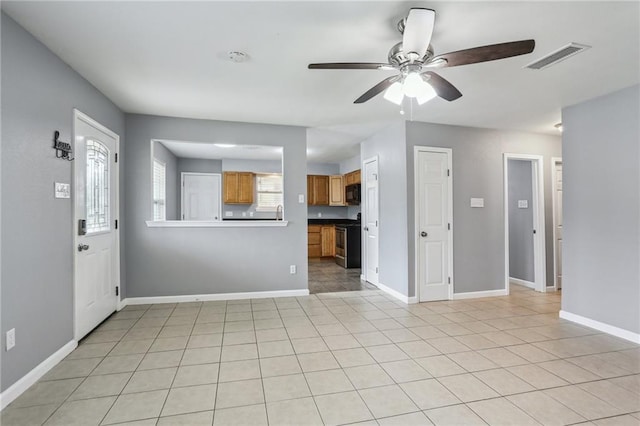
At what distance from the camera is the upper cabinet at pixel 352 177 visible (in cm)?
710

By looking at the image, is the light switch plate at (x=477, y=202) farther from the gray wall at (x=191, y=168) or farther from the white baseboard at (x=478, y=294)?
the gray wall at (x=191, y=168)

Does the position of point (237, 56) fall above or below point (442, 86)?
above

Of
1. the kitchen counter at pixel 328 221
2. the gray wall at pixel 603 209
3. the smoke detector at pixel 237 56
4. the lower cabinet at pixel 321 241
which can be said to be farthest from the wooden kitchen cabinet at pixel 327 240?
the smoke detector at pixel 237 56

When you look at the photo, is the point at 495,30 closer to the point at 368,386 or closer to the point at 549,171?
the point at 368,386

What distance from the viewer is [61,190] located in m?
2.59

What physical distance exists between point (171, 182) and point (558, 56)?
6762mm

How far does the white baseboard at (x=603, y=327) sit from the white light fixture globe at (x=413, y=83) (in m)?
3.20

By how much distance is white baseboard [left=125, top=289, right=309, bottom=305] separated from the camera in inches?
161

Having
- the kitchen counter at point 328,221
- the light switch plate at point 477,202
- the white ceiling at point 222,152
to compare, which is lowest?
the kitchen counter at point 328,221

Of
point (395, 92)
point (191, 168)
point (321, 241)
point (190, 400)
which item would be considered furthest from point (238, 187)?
point (190, 400)

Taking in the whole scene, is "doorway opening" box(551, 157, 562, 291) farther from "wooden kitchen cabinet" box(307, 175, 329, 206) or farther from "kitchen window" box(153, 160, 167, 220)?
"kitchen window" box(153, 160, 167, 220)

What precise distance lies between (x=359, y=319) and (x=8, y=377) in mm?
2915

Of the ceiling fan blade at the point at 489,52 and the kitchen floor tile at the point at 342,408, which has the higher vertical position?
the ceiling fan blade at the point at 489,52

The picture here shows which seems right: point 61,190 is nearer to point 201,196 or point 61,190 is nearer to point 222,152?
point 222,152
